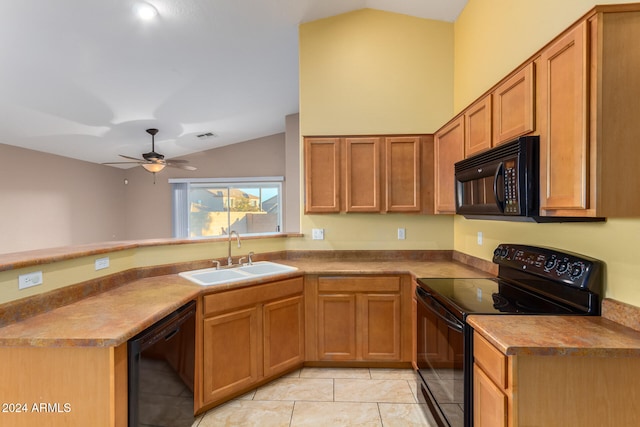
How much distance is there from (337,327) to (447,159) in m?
1.69

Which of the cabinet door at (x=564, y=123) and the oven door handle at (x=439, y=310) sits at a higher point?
the cabinet door at (x=564, y=123)

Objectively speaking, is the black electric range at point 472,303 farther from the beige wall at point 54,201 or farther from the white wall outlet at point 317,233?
the beige wall at point 54,201

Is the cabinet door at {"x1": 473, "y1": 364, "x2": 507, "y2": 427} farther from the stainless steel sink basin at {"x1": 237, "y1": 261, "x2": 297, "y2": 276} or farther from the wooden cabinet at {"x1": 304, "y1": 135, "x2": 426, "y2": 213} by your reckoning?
the wooden cabinet at {"x1": 304, "y1": 135, "x2": 426, "y2": 213}

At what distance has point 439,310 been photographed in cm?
179

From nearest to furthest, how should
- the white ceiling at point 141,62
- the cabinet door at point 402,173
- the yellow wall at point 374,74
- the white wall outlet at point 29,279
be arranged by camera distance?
the white wall outlet at point 29,279 → the white ceiling at point 141,62 → the cabinet door at point 402,173 → the yellow wall at point 374,74

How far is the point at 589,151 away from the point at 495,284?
1163mm

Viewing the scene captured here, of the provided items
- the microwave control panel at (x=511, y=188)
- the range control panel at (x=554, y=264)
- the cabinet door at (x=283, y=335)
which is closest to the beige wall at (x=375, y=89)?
the cabinet door at (x=283, y=335)

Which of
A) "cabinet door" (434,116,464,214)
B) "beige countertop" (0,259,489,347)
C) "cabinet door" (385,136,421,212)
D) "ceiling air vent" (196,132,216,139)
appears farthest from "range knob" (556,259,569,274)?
"ceiling air vent" (196,132,216,139)

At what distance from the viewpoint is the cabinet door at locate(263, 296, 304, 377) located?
2.35 m

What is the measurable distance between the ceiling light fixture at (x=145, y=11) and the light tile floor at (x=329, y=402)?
3.07 meters

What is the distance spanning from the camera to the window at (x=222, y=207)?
270 inches

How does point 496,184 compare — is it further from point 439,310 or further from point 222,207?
point 222,207

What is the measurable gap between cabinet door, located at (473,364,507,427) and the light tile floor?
2.47 ft

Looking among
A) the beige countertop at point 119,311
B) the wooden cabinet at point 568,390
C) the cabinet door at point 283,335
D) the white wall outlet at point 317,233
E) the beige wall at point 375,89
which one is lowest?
the cabinet door at point 283,335
